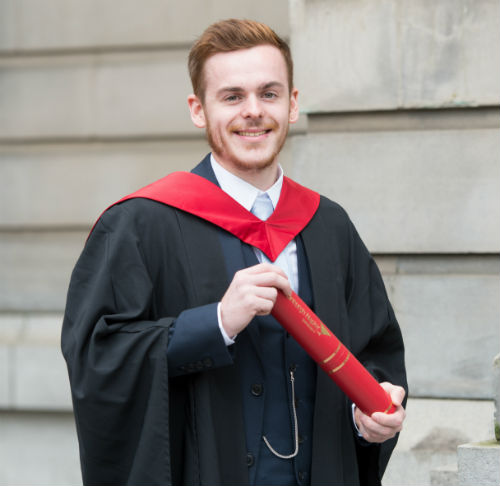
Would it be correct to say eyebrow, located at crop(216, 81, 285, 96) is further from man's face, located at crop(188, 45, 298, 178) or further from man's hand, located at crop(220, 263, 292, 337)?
man's hand, located at crop(220, 263, 292, 337)

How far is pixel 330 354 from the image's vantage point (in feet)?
8.50

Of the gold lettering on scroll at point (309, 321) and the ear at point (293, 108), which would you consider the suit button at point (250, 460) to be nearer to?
the gold lettering on scroll at point (309, 321)

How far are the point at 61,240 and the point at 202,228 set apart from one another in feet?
10.5

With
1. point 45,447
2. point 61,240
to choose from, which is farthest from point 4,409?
point 61,240

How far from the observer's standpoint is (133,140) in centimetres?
577

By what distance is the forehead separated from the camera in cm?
277

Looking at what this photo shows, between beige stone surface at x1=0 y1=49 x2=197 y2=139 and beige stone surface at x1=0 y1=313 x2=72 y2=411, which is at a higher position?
beige stone surface at x1=0 y1=49 x2=197 y2=139

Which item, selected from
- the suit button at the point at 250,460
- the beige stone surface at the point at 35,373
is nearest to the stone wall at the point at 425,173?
the beige stone surface at the point at 35,373

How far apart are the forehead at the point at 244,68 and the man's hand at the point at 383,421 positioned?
0.98 metres

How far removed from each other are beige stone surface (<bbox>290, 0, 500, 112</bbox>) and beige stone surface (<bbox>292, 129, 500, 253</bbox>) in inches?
7.5

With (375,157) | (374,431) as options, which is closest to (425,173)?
(375,157)

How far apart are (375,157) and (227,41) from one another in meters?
2.31

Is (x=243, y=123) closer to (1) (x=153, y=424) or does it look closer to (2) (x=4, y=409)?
(1) (x=153, y=424)

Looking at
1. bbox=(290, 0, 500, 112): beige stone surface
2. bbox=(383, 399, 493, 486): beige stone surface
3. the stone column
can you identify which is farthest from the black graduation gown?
bbox=(290, 0, 500, 112): beige stone surface
